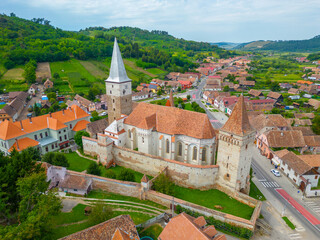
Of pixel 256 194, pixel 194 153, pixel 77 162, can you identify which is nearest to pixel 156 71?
Result: pixel 77 162

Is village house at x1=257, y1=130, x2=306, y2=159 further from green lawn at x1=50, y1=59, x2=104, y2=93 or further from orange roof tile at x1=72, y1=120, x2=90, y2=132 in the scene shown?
green lawn at x1=50, y1=59, x2=104, y2=93

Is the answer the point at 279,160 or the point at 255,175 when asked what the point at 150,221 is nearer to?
the point at 255,175

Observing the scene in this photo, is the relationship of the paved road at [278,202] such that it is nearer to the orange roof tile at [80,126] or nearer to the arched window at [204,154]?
the arched window at [204,154]

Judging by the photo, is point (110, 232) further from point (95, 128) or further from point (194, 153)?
point (95, 128)

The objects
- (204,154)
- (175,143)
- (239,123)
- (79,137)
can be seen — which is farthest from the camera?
(79,137)

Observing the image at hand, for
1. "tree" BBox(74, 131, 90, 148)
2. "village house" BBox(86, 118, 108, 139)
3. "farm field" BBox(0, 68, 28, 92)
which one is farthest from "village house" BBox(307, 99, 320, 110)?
"farm field" BBox(0, 68, 28, 92)

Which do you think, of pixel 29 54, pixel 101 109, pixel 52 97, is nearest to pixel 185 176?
pixel 101 109
